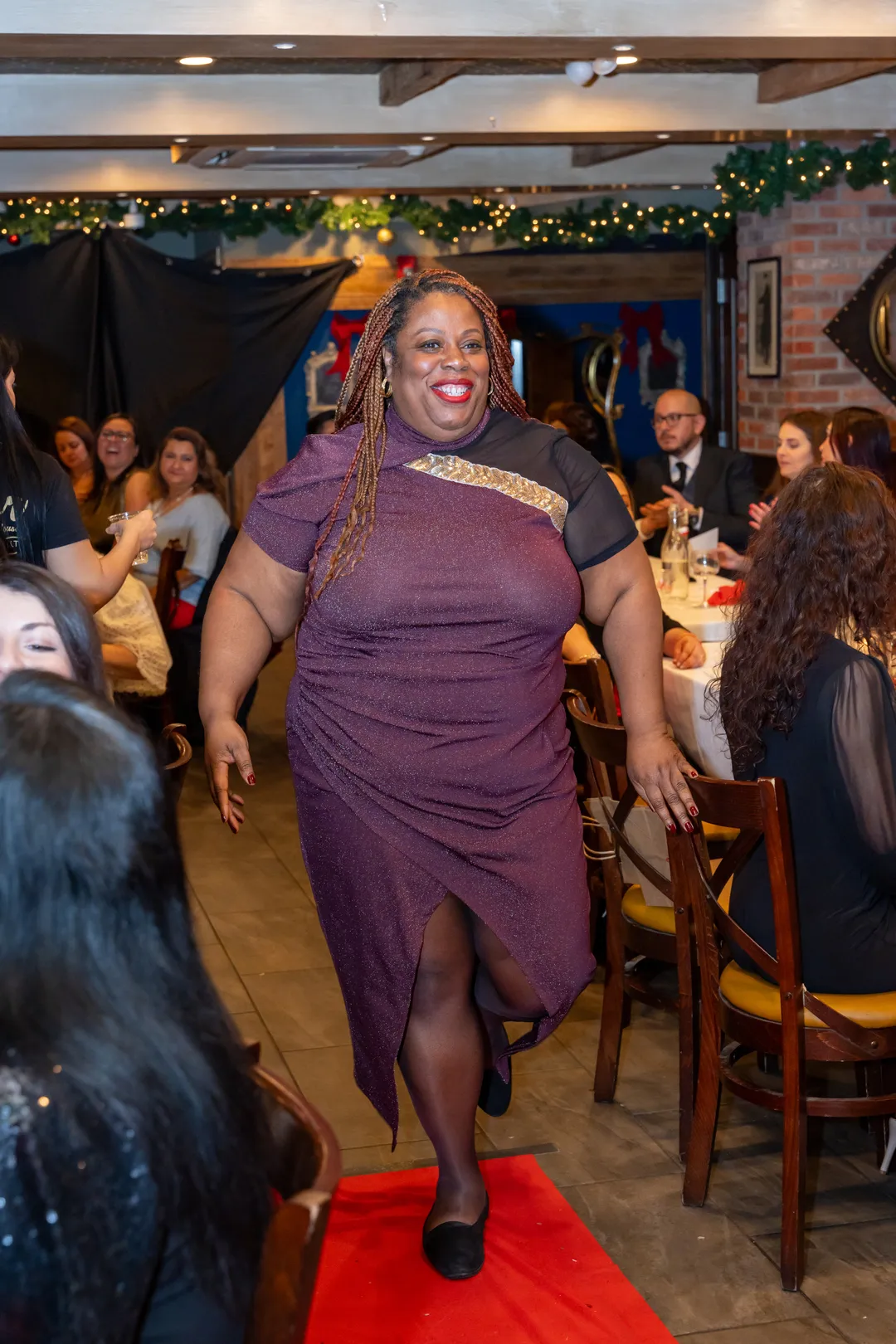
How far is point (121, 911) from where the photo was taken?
3.85ft

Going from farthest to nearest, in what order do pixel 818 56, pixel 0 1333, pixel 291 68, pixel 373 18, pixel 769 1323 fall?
pixel 291 68, pixel 818 56, pixel 373 18, pixel 769 1323, pixel 0 1333

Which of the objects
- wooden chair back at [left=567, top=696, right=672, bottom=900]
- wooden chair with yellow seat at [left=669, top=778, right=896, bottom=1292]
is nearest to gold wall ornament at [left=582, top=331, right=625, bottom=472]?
wooden chair back at [left=567, top=696, right=672, bottom=900]

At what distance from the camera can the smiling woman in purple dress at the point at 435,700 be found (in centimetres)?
250

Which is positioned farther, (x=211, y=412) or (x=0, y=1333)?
(x=211, y=412)

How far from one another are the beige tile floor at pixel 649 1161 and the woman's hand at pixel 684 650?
2.80ft

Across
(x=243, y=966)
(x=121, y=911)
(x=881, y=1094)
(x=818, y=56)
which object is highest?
(x=818, y=56)

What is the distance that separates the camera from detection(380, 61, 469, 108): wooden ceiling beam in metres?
5.00

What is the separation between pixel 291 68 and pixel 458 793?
409cm

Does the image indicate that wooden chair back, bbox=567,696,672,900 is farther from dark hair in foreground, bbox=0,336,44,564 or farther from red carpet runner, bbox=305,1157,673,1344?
dark hair in foreground, bbox=0,336,44,564

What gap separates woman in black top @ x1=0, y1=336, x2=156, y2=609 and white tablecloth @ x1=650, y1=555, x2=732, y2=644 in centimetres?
163

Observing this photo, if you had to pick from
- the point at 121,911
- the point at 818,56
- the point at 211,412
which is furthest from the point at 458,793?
the point at 211,412

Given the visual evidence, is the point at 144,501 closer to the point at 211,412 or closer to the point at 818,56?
the point at 211,412

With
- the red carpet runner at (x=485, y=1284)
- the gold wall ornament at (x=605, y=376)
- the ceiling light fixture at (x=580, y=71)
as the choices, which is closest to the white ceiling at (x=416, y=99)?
the ceiling light fixture at (x=580, y=71)

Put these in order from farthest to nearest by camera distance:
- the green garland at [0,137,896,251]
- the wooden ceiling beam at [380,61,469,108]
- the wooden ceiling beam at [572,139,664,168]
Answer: the green garland at [0,137,896,251]
the wooden ceiling beam at [572,139,664,168]
the wooden ceiling beam at [380,61,469,108]
